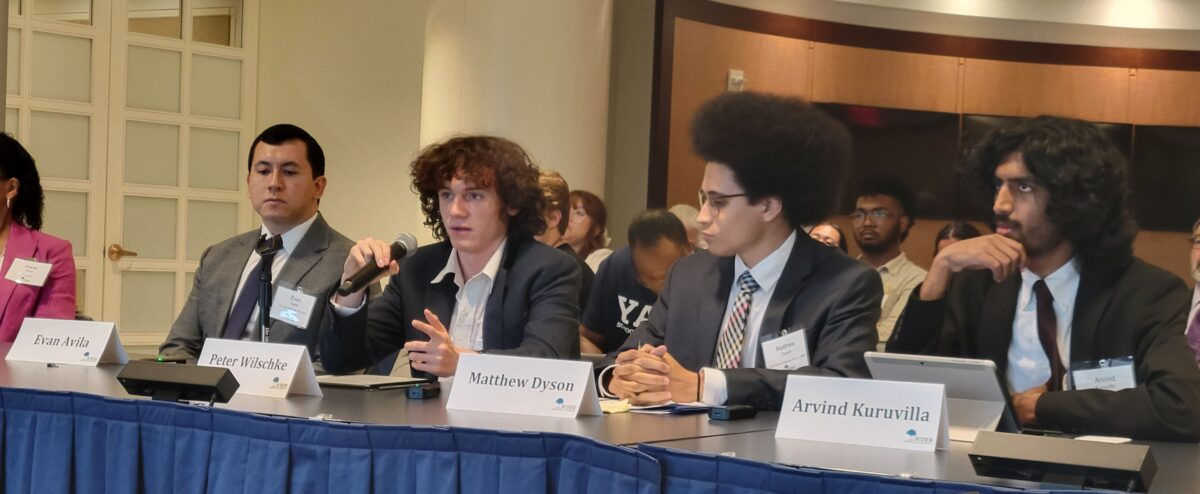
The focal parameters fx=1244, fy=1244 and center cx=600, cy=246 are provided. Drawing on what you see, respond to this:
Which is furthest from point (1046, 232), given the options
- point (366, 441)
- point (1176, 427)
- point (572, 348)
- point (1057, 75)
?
point (1057, 75)

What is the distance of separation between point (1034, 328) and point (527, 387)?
935 mm

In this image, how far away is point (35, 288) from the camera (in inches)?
137

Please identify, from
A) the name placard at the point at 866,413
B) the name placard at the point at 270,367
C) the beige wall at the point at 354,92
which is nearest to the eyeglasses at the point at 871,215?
the beige wall at the point at 354,92

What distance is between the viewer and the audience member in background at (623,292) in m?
3.78

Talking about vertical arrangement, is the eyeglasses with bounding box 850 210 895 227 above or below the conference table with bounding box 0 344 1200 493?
above

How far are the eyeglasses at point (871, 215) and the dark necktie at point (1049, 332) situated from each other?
9.83ft

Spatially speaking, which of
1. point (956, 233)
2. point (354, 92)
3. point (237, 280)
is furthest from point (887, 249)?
point (237, 280)

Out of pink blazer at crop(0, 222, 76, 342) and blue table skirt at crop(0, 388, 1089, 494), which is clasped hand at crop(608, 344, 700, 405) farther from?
pink blazer at crop(0, 222, 76, 342)

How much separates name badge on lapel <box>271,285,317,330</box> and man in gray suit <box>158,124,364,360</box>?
0.63 ft

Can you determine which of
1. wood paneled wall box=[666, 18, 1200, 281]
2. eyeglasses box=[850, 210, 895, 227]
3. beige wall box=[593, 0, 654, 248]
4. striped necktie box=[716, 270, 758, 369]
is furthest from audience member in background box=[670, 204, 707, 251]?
striped necktie box=[716, 270, 758, 369]

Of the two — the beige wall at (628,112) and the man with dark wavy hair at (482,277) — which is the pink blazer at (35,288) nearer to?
the man with dark wavy hair at (482,277)

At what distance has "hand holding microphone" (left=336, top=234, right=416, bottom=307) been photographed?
2.52 metres

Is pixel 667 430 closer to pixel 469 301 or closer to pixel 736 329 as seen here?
pixel 736 329

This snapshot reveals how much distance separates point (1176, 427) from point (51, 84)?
5.42m
